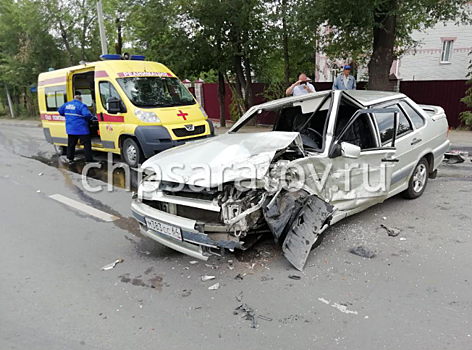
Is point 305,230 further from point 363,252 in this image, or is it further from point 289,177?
point 363,252

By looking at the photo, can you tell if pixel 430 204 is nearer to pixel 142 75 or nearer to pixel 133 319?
pixel 133 319

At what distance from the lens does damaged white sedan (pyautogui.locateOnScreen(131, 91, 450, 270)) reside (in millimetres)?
3369

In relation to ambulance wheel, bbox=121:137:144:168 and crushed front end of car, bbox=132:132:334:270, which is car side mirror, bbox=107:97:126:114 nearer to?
ambulance wheel, bbox=121:137:144:168

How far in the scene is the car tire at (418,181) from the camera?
5.23 metres

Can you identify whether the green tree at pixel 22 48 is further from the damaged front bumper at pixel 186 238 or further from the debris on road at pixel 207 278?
the debris on road at pixel 207 278

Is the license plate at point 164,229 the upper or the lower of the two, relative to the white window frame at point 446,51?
lower

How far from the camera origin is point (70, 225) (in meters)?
4.98

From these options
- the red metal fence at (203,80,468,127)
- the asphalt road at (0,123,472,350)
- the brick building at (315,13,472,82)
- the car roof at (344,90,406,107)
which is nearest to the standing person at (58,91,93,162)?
the asphalt road at (0,123,472,350)

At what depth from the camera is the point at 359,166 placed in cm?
418

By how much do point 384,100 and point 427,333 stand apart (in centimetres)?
320

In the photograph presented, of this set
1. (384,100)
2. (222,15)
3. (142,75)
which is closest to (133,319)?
(384,100)

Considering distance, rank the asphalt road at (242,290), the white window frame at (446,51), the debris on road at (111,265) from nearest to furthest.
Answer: the asphalt road at (242,290)
the debris on road at (111,265)
the white window frame at (446,51)

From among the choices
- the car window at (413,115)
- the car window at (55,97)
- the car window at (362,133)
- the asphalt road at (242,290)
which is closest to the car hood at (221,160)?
the car window at (362,133)

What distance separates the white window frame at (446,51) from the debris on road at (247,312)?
2392 centimetres
